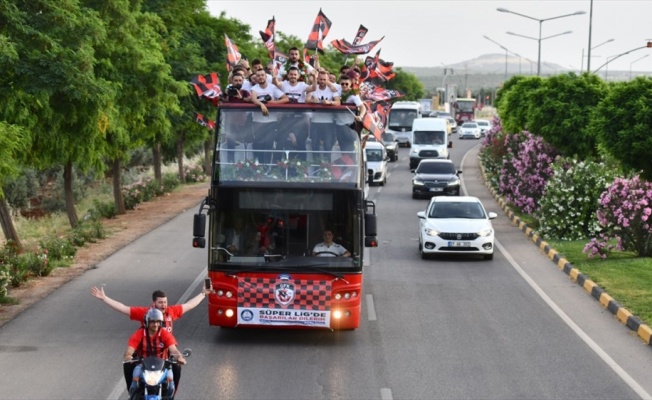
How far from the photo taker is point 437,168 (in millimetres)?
44594

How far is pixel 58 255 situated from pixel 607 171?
14.9 m

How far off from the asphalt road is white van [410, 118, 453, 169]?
34.2 metres

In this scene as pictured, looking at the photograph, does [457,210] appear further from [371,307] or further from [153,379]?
[153,379]

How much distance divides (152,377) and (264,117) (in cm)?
646

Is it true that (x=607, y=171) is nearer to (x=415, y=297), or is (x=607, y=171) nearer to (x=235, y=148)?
(x=415, y=297)

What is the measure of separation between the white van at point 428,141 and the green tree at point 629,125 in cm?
3673

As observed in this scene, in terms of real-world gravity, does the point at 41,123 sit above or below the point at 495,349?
above

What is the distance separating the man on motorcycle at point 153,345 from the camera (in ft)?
36.1

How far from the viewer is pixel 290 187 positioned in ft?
52.3

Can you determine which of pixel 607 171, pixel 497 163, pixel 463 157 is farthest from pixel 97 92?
pixel 463 157

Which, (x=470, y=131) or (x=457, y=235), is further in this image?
(x=470, y=131)

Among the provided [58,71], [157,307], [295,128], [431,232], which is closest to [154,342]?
[157,307]

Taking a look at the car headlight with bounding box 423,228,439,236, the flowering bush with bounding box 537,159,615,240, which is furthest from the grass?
the car headlight with bounding box 423,228,439,236

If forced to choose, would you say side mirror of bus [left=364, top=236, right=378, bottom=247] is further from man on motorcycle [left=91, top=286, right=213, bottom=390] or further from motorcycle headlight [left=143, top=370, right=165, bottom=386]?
motorcycle headlight [left=143, top=370, right=165, bottom=386]
